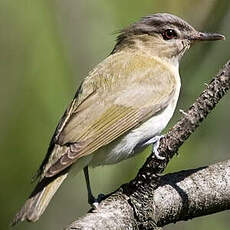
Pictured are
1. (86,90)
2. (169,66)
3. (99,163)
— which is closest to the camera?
(99,163)

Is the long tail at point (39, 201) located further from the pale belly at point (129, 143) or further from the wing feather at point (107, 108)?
the pale belly at point (129, 143)

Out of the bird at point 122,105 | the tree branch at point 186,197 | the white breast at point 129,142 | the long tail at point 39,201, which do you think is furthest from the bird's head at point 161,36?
the long tail at point 39,201

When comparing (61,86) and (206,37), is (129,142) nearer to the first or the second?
(206,37)

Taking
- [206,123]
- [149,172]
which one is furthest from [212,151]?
[149,172]

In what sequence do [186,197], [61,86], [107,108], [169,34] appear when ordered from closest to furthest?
[186,197] → [107,108] → [169,34] → [61,86]

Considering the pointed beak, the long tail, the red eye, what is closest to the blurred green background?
the pointed beak

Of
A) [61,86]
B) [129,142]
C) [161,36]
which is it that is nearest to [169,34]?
[161,36]

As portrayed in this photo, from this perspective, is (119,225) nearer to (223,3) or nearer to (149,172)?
(149,172)
